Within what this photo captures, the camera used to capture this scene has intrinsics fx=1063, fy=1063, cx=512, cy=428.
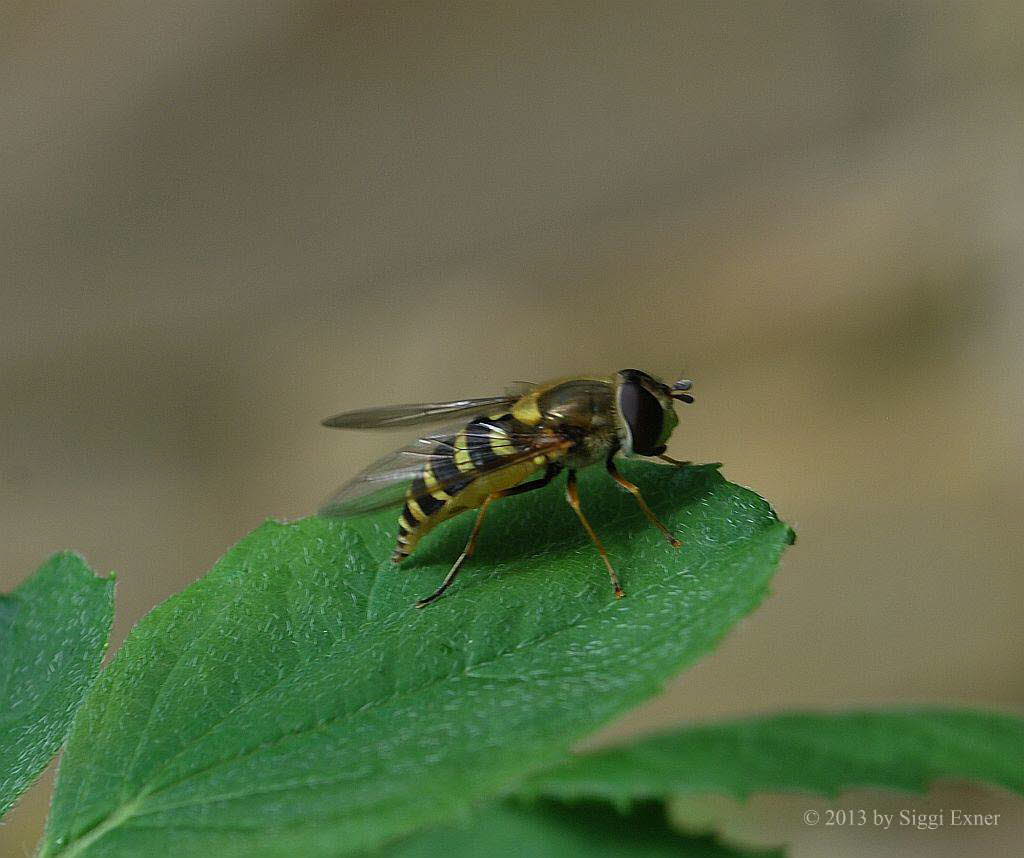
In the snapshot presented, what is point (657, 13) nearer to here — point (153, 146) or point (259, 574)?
point (153, 146)

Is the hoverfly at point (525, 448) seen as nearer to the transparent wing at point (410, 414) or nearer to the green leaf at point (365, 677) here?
the transparent wing at point (410, 414)

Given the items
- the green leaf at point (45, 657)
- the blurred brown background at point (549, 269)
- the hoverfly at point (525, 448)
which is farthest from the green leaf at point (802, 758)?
the blurred brown background at point (549, 269)

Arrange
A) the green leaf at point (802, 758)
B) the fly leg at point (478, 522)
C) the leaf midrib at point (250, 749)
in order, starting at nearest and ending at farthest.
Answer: the green leaf at point (802, 758) < the leaf midrib at point (250, 749) < the fly leg at point (478, 522)

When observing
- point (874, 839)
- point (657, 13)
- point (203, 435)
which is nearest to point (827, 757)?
point (874, 839)

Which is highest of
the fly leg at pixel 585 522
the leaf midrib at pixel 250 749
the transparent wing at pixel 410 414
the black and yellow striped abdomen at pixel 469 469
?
the transparent wing at pixel 410 414

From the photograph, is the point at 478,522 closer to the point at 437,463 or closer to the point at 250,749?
the point at 437,463
